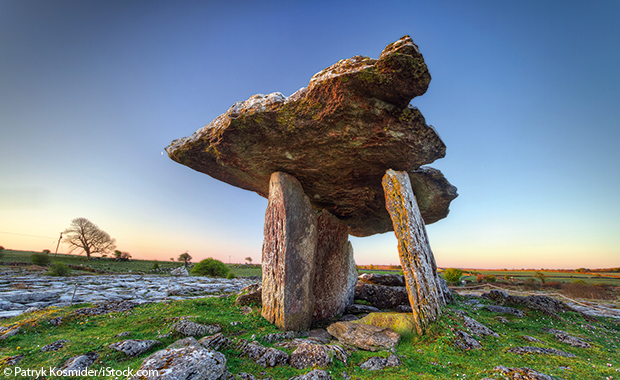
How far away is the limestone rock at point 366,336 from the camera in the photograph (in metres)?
6.30

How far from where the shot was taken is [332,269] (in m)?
12.2

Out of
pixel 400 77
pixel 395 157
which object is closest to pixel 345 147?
pixel 395 157

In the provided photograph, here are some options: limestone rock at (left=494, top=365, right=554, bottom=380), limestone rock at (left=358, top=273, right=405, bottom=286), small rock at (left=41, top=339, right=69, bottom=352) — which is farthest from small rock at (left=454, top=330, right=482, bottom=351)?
small rock at (left=41, top=339, right=69, bottom=352)

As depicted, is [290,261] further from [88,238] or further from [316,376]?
[88,238]

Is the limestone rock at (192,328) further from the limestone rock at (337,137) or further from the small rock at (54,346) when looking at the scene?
the limestone rock at (337,137)

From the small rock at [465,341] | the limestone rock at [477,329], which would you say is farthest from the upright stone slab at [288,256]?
the limestone rock at [477,329]

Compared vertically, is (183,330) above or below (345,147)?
below

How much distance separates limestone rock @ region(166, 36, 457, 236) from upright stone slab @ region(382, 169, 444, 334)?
3.75 ft

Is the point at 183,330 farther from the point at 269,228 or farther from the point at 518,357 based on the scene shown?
the point at 518,357

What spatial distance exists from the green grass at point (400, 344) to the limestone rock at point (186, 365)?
1.21 meters

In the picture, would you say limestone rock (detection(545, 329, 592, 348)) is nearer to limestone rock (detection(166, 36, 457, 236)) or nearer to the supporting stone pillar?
limestone rock (detection(166, 36, 457, 236))

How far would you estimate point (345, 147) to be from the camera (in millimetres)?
8164

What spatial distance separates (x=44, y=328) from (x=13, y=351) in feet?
7.60

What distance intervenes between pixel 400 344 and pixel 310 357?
2.96 metres
